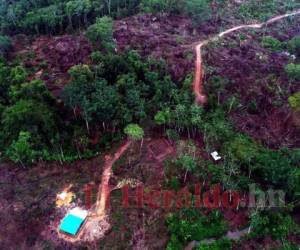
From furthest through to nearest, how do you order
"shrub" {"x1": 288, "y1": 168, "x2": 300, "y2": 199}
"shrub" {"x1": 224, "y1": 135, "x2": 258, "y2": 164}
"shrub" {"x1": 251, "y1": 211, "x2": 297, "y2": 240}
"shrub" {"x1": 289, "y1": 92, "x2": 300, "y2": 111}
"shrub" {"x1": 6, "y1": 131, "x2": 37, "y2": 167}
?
"shrub" {"x1": 289, "y1": 92, "x2": 300, "y2": 111} → "shrub" {"x1": 6, "y1": 131, "x2": 37, "y2": 167} → "shrub" {"x1": 224, "y1": 135, "x2": 258, "y2": 164} → "shrub" {"x1": 288, "y1": 168, "x2": 300, "y2": 199} → "shrub" {"x1": 251, "y1": 211, "x2": 297, "y2": 240}

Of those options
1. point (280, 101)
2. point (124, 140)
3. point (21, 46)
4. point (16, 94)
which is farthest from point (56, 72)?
point (280, 101)

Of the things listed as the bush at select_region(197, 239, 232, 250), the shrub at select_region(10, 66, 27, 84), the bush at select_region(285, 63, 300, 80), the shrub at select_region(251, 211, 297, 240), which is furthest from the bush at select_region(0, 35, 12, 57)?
the shrub at select_region(251, 211, 297, 240)

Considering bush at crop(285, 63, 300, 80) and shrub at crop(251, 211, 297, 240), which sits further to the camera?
bush at crop(285, 63, 300, 80)

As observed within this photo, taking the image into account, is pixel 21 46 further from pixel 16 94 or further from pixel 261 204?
pixel 261 204

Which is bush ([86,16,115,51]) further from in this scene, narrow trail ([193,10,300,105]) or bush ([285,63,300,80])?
bush ([285,63,300,80])

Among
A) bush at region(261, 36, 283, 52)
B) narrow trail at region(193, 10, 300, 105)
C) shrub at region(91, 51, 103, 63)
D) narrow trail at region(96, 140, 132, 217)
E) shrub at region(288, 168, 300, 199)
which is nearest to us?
shrub at region(288, 168, 300, 199)

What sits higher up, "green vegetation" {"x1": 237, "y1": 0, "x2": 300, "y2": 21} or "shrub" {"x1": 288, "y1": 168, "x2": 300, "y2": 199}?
"green vegetation" {"x1": 237, "y1": 0, "x2": 300, "y2": 21}

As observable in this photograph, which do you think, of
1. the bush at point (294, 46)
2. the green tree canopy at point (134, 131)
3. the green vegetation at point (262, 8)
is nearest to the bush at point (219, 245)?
the green tree canopy at point (134, 131)
